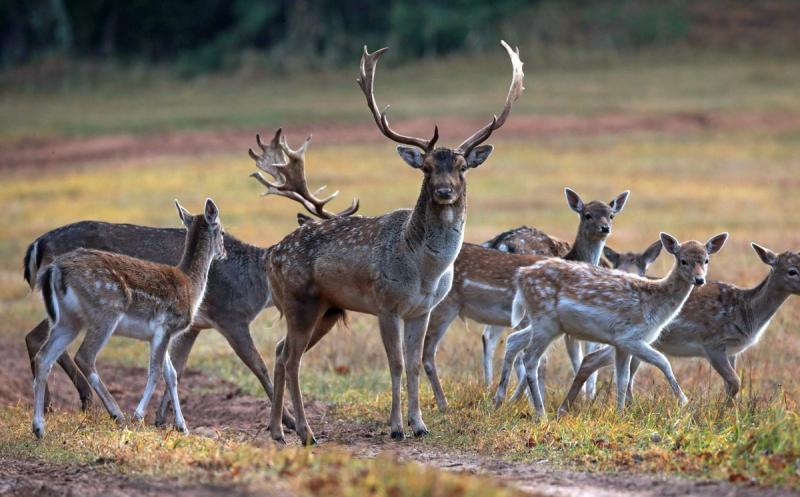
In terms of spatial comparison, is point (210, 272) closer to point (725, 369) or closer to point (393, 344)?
point (393, 344)

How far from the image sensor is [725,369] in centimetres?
1126

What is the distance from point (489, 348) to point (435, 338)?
3.49ft

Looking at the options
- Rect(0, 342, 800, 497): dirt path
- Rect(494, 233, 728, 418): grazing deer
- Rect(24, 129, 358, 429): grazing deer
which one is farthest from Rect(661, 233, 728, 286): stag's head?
Rect(24, 129, 358, 429): grazing deer

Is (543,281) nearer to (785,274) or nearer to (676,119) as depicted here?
(785,274)

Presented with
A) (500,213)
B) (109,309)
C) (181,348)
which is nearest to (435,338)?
(181,348)

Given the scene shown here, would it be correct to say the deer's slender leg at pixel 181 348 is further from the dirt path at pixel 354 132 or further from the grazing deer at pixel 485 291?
the dirt path at pixel 354 132

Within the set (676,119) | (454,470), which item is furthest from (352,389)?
(676,119)

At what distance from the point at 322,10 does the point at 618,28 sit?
13.3 metres

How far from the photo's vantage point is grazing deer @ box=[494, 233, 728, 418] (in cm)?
1038

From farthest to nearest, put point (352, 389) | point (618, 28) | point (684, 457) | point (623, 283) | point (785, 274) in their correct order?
point (618, 28)
point (352, 389)
point (785, 274)
point (623, 283)
point (684, 457)

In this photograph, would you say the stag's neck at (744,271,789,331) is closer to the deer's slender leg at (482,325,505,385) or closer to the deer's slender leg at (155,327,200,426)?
the deer's slender leg at (482,325,505,385)

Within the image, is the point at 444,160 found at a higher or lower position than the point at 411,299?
higher

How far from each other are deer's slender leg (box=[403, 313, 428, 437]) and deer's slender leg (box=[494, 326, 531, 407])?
30.5 inches

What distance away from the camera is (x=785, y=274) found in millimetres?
11633
